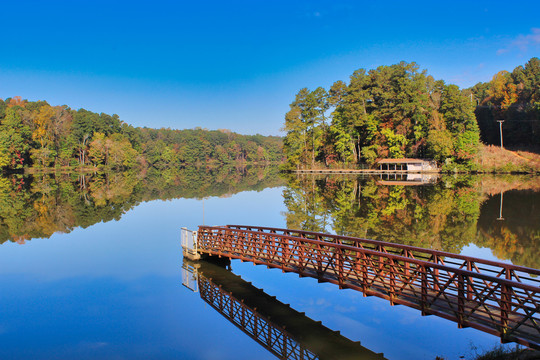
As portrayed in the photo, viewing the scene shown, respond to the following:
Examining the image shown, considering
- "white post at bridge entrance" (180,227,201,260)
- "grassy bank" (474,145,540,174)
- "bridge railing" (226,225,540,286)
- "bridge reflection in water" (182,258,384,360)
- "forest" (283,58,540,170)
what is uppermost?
"forest" (283,58,540,170)

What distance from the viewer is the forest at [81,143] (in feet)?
285

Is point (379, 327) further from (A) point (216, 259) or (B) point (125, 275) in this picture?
(B) point (125, 275)

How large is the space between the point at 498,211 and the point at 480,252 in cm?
1270

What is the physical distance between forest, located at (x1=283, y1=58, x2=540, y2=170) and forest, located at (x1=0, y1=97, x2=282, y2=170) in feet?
181

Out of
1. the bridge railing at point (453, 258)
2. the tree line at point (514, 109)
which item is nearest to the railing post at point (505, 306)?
the bridge railing at point (453, 258)

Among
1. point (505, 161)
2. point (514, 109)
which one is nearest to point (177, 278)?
point (505, 161)

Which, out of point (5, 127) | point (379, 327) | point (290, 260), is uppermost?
point (5, 127)

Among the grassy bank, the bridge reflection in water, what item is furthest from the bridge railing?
the grassy bank

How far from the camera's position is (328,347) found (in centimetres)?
905

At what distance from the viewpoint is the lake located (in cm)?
945

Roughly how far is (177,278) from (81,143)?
355ft

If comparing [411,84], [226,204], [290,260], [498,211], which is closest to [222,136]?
[411,84]

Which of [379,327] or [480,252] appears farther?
[480,252]

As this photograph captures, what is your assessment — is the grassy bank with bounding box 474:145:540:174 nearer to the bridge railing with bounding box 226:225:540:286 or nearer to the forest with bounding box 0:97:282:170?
the bridge railing with bounding box 226:225:540:286
